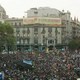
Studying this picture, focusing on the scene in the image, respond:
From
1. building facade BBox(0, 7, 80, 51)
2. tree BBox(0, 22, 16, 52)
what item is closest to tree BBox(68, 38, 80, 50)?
building facade BBox(0, 7, 80, 51)

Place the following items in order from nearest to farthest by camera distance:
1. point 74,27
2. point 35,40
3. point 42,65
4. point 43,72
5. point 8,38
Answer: point 43,72, point 42,65, point 8,38, point 35,40, point 74,27

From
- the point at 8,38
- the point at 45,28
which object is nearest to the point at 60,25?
the point at 45,28

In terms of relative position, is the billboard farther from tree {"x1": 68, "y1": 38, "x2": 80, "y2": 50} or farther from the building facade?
tree {"x1": 68, "y1": 38, "x2": 80, "y2": 50}

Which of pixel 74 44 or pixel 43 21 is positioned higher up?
pixel 43 21

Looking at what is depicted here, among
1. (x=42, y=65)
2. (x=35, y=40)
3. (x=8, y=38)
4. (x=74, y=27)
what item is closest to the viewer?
(x=42, y=65)

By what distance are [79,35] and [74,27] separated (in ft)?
16.6

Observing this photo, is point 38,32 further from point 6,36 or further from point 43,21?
point 6,36

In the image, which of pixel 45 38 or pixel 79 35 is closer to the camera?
pixel 45 38

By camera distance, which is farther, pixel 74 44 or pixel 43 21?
pixel 43 21

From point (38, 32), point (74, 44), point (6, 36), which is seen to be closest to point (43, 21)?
point (38, 32)

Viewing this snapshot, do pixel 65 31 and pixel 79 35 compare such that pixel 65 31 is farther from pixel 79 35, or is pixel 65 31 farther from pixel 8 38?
pixel 8 38

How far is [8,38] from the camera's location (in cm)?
6425

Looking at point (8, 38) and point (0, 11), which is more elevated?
point (0, 11)

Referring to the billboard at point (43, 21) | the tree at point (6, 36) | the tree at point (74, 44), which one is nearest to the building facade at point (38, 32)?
the billboard at point (43, 21)
